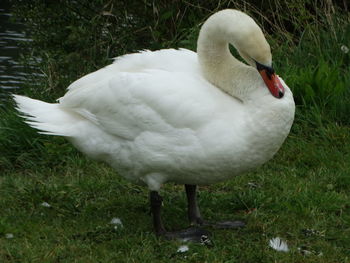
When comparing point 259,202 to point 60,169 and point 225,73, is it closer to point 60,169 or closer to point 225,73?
point 225,73

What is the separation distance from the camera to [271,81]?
445 cm

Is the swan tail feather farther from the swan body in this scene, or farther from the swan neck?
the swan neck

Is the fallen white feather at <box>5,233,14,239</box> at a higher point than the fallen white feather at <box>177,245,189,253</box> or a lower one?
lower

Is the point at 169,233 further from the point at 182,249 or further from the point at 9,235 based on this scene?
the point at 9,235

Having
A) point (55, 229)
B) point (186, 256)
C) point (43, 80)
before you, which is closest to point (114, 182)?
point (55, 229)

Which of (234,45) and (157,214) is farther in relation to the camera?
(157,214)

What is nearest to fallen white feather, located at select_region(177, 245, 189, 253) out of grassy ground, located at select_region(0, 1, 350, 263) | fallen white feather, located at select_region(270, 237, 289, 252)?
grassy ground, located at select_region(0, 1, 350, 263)

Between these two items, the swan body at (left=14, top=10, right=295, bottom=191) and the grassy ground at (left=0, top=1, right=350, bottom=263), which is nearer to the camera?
the swan body at (left=14, top=10, right=295, bottom=191)

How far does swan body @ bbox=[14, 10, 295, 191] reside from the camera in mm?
4324

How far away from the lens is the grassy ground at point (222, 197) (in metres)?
4.46

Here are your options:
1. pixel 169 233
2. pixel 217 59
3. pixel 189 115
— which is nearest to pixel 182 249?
pixel 169 233

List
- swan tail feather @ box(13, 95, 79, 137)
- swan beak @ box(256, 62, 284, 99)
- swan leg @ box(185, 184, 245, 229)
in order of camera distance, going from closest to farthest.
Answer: swan beak @ box(256, 62, 284, 99)
swan tail feather @ box(13, 95, 79, 137)
swan leg @ box(185, 184, 245, 229)

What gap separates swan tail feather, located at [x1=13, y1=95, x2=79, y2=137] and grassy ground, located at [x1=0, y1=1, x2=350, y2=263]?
0.60 meters

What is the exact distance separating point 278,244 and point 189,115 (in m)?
0.92
